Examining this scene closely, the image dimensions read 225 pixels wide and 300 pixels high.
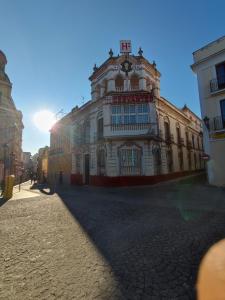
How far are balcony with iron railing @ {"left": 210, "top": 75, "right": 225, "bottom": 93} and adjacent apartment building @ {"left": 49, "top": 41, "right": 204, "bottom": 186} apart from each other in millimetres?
5376

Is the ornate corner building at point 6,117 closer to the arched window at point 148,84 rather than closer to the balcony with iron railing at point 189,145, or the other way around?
the arched window at point 148,84

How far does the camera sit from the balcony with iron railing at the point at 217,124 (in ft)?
44.5

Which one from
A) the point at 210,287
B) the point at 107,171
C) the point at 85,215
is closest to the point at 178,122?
the point at 107,171

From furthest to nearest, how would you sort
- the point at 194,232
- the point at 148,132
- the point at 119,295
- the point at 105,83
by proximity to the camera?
the point at 105,83
the point at 148,132
the point at 194,232
the point at 119,295

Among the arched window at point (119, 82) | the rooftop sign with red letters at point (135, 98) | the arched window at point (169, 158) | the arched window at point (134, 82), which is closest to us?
the rooftop sign with red letters at point (135, 98)

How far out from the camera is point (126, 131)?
17641 millimetres

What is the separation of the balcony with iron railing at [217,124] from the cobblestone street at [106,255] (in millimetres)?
9103

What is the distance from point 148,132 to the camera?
683 inches

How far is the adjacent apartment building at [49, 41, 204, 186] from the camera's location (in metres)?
17.6

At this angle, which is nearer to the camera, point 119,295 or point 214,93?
point 119,295

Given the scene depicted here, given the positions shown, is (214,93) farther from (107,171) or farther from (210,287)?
(210,287)

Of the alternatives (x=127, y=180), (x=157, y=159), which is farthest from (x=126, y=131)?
(x=127, y=180)

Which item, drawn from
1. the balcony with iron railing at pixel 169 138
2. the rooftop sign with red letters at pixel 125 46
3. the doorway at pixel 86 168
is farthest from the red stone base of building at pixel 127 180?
the rooftop sign with red letters at pixel 125 46

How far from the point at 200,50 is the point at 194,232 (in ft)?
50.3
